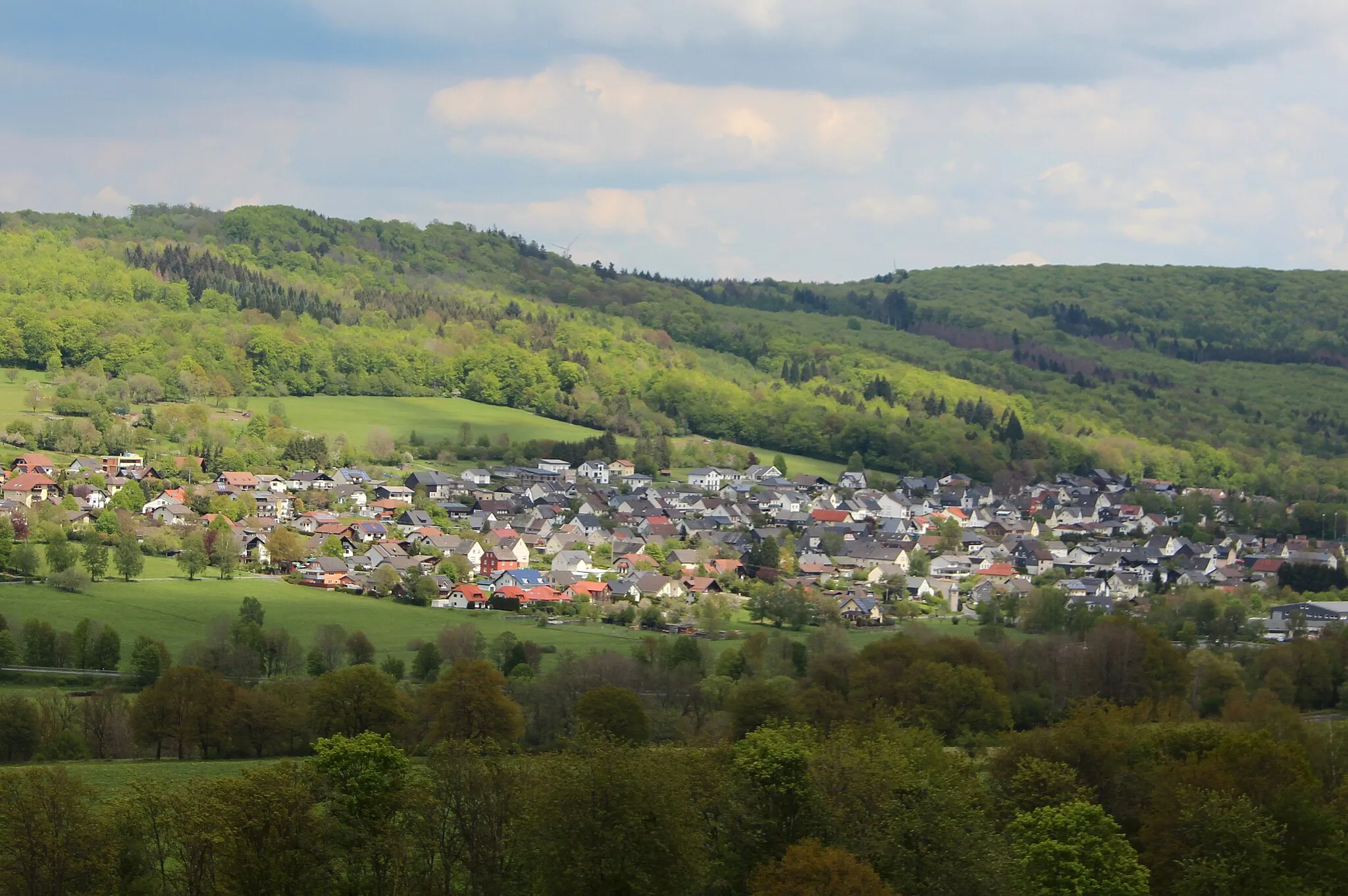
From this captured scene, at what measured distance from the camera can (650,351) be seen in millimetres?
139875

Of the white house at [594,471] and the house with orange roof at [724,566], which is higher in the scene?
the white house at [594,471]

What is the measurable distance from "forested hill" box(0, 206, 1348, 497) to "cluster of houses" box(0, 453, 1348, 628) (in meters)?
18.7

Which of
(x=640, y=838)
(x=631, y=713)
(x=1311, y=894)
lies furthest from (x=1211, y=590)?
(x=640, y=838)

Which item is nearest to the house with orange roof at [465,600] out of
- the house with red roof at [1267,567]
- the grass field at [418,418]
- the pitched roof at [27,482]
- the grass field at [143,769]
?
the pitched roof at [27,482]

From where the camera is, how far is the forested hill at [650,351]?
11531 centimetres

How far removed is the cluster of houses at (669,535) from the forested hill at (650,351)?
1873cm

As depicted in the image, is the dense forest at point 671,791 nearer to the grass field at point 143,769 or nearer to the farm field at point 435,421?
the grass field at point 143,769

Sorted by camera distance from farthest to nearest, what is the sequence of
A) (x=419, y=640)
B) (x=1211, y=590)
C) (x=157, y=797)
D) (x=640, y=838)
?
1. (x=1211, y=590)
2. (x=419, y=640)
3. (x=157, y=797)
4. (x=640, y=838)

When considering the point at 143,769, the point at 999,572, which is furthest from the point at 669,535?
the point at 143,769

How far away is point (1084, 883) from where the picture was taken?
25125 millimetres

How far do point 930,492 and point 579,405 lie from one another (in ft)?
92.4

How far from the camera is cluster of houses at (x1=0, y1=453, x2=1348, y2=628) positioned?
221 ft

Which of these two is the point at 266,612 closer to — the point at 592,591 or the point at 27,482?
the point at 592,591

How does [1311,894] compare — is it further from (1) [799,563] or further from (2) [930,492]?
(2) [930,492]
